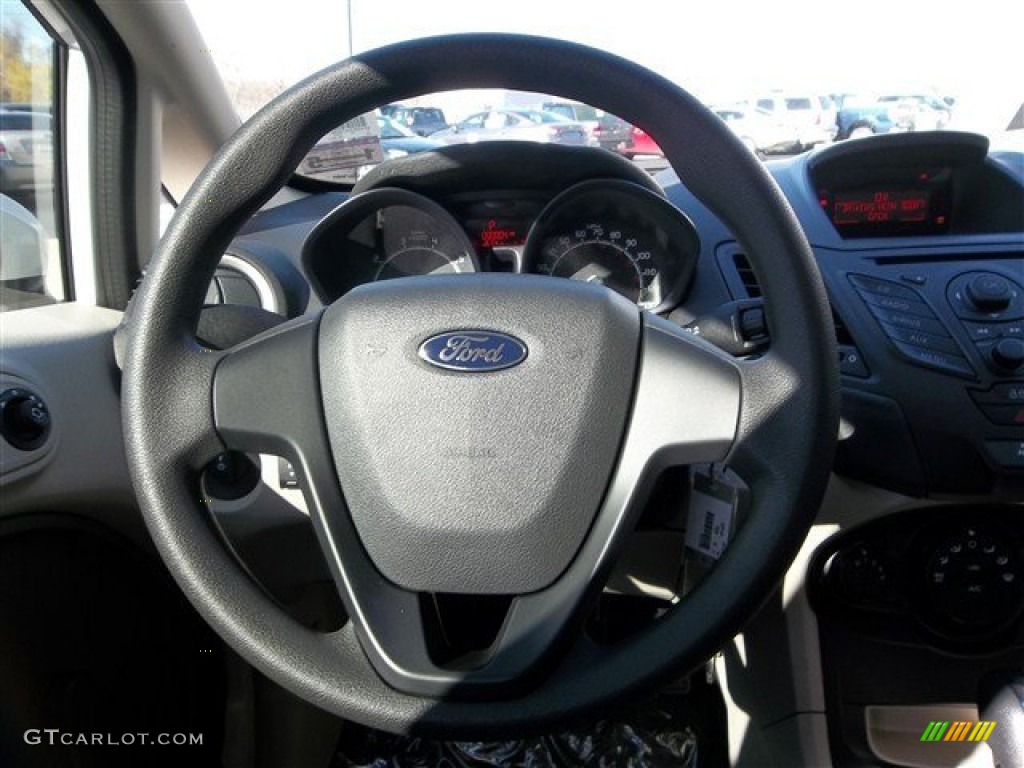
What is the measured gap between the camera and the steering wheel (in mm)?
921

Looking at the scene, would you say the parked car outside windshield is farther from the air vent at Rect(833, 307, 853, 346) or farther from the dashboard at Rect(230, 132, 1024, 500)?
the air vent at Rect(833, 307, 853, 346)

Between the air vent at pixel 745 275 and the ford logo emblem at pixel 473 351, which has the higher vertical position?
the ford logo emblem at pixel 473 351

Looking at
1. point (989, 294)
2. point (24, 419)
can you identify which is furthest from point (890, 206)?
point (24, 419)

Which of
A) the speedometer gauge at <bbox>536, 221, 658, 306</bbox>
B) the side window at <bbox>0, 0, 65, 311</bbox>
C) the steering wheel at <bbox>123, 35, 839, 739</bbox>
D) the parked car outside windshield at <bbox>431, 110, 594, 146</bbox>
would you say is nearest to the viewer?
the steering wheel at <bbox>123, 35, 839, 739</bbox>

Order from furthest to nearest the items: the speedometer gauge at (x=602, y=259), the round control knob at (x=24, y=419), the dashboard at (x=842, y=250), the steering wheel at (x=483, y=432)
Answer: the speedometer gauge at (x=602, y=259), the dashboard at (x=842, y=250), the round control knob at (x=24, y=419), the steering wheel at (x=483, y=432)

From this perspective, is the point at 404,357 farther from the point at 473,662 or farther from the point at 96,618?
the point at 96,618

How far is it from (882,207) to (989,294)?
43 centimetres

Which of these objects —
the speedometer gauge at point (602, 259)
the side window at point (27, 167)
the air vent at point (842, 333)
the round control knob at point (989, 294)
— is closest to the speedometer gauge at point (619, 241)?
the speedometer gauge at point (602, 259)

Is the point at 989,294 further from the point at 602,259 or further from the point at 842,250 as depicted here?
the point at 602,259

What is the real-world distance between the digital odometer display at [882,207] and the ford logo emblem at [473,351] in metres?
1.11

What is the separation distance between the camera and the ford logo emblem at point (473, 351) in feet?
3.30

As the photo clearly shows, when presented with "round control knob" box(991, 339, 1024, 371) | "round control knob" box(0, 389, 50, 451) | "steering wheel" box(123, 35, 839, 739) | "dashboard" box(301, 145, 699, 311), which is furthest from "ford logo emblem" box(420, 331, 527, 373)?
"round control knob" box(991, 339, 1024, 371)

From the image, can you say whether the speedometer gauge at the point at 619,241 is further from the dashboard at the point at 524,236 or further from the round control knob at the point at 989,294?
the round control knob at the point at 989,294

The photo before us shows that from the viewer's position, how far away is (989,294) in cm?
151
